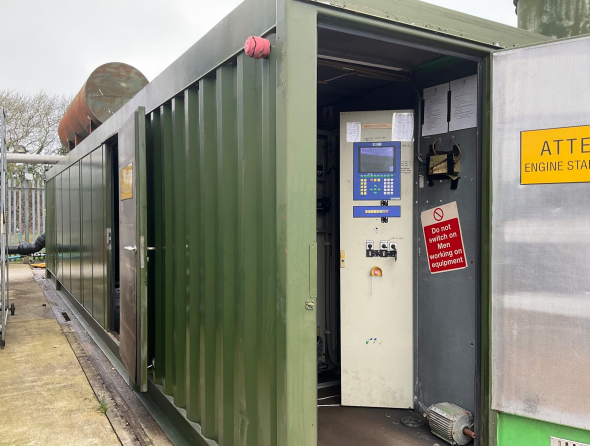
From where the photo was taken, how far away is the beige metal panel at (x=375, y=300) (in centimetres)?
354

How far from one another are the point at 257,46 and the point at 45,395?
3.54 metres

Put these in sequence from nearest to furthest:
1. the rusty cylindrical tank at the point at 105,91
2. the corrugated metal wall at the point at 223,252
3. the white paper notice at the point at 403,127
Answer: the corrugated metal wall at the point at 223,252 → the white paper notice at the point at 403,127 → the rusty cylindrical tank at the point at 105,91

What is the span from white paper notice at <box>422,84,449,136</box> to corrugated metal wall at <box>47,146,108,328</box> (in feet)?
11.5

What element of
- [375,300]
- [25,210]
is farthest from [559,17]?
[25,210]

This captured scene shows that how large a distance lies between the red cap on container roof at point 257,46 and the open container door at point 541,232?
130cm

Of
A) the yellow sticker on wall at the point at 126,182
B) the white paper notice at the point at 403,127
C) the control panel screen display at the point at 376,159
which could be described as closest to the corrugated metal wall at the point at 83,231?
the yellow sticker on wall at the point at 126,182

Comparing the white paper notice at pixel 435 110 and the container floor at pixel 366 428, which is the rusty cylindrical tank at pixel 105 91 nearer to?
the white paper notice at pixel 435 110

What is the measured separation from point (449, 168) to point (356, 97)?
4.07 feet

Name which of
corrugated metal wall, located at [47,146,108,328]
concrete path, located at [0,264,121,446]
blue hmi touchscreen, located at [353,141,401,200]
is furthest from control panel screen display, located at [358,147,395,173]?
corrugated metal wall, located at [47,146,108,328]

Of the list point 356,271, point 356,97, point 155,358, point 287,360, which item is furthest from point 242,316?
point 356,97

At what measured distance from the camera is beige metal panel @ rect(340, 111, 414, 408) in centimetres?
354

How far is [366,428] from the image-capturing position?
3.28 meters

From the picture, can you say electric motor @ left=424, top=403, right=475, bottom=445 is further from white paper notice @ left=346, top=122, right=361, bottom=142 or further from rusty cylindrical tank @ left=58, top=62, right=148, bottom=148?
rusty cylindrical tank @ left=58, top=62, right=148, bottom=148

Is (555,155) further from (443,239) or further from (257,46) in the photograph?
→ (257,46)
